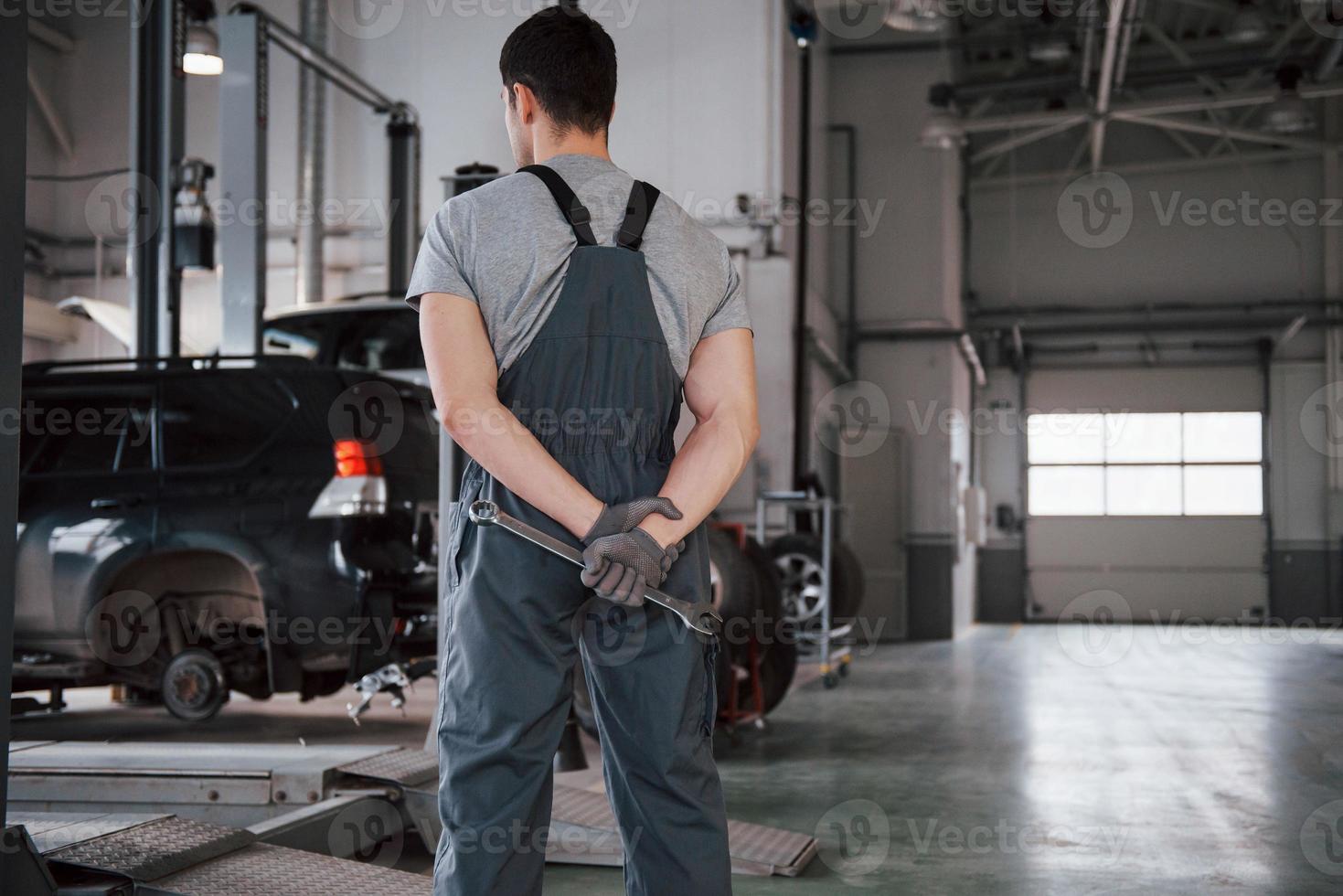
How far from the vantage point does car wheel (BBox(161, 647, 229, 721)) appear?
4.73 meters

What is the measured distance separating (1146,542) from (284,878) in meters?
16.3

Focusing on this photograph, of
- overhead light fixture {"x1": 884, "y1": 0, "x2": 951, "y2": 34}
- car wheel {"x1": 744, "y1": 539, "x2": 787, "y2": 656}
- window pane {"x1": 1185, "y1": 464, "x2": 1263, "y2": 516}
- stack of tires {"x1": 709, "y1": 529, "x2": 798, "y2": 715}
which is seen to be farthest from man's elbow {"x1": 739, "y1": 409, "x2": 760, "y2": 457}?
window pane {"x1": 1185, "y1": 464, "x2": 1263, "y2": 516}

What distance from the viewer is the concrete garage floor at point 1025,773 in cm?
311

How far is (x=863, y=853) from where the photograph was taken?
10.8 feet

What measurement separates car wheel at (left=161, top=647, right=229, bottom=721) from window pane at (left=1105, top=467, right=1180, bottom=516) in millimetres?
14582

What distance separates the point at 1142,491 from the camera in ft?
55.1

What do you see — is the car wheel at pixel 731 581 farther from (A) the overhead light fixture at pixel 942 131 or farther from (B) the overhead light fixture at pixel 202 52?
(A) the overhead light fixture at pixel 942 131

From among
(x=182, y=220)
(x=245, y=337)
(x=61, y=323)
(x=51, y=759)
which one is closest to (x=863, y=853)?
(x=51, y=759)

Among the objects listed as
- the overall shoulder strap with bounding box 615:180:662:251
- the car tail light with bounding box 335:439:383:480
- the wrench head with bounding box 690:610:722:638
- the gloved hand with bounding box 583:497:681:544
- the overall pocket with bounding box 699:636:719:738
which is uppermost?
the overall shoulder strap with bounding box 615:180:662:251

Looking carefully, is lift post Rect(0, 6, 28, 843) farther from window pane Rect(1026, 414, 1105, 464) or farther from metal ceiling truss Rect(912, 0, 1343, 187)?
window pane Rect(1026, 414, 1105, 464)

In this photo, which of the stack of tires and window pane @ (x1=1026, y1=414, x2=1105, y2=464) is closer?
the stack of tires

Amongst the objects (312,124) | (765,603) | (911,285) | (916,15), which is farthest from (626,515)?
(911,285)

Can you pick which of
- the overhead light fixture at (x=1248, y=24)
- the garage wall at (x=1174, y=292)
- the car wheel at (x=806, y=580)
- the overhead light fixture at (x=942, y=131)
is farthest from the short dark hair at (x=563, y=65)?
the garage wall at (x=1174, y=292)

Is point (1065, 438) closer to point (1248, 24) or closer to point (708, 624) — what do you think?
point (1248, 24)
